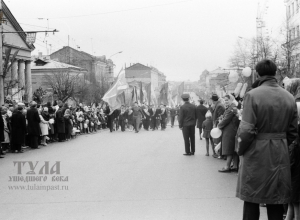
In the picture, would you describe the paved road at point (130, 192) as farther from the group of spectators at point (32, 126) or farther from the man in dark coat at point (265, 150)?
the group of spectators at point (32, 126)

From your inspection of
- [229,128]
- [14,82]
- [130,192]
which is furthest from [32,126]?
[14,82]

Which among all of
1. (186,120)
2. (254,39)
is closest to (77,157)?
(186,120)

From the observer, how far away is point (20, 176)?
34.5 feet

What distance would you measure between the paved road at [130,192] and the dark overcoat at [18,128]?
3081 millimetres

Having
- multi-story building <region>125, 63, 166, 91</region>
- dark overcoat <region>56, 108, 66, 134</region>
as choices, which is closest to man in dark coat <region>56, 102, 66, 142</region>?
dark overcoat <region>56, 108, 66, 134</region>

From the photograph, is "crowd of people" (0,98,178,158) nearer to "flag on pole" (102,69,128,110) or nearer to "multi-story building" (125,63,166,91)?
"flag on pole" (102,69,128,110)

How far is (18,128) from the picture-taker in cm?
1619

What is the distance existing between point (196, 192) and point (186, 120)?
603cm

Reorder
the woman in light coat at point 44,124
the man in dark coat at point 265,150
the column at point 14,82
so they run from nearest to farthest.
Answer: the man in dark coat at point 265,150, the woman in light coat at point 44,124, the column at point 14,82

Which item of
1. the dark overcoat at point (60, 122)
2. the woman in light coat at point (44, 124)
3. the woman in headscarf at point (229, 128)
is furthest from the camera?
the dark overcoat at point (60, 122)

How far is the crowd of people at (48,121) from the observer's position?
16266 mm

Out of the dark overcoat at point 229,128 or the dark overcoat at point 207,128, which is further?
the dark overcoat at point 207,128

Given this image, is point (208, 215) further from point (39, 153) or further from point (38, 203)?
point (39, 153)

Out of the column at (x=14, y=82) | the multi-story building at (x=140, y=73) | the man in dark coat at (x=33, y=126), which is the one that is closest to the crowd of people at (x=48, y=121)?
the man in dark coat at (x=33, y=126)
